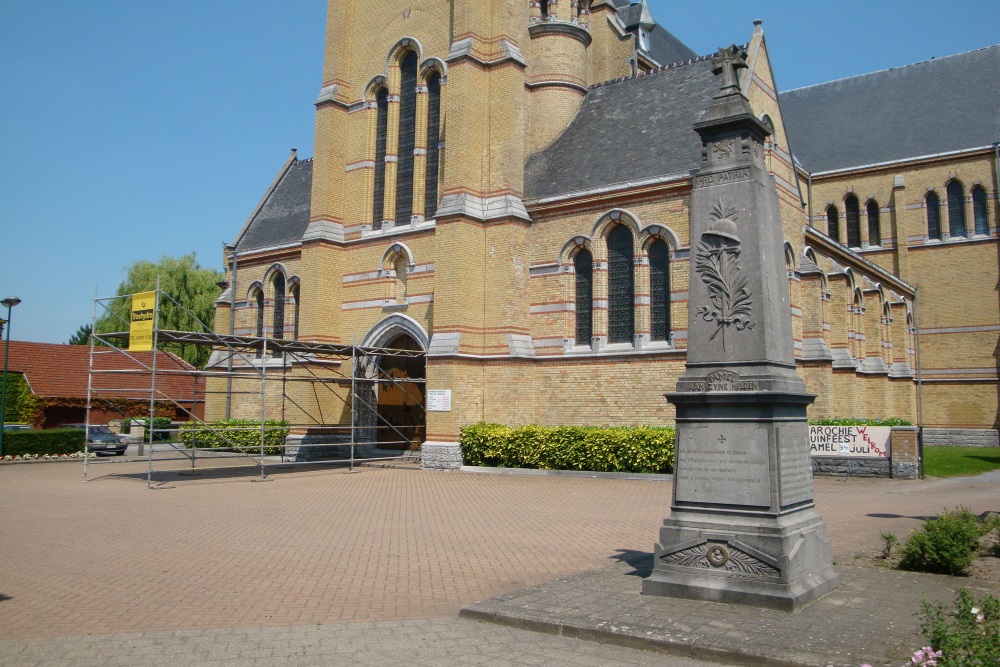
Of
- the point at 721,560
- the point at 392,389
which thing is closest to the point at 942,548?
the point at 721,560

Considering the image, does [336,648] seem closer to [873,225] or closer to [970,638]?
[970,638]

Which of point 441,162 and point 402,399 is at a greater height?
point 441,162

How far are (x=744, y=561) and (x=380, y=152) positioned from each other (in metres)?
21.9

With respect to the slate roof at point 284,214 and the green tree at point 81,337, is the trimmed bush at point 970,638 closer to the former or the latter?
the slate roof at point 284,214

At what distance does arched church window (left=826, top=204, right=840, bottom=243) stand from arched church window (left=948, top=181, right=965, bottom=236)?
4787 mm

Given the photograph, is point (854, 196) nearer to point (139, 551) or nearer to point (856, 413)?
point (856, 413)

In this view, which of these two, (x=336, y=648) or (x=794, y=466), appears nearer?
(x=336, y=648)

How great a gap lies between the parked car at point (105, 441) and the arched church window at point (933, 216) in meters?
36.0

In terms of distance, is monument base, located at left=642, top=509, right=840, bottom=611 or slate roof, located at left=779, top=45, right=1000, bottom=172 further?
slate roof, located at left=779, top=45, right=1000, bottom=172

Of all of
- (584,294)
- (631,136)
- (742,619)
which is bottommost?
(742,619)

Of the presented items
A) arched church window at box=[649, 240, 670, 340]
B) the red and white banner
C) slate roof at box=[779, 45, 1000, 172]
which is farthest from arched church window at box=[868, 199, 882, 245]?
the red and white banner

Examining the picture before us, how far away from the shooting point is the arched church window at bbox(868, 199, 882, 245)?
118ft

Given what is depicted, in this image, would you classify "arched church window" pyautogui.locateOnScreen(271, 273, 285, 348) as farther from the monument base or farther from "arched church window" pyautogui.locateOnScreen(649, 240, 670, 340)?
the monument base

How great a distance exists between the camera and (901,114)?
36.6 meters
